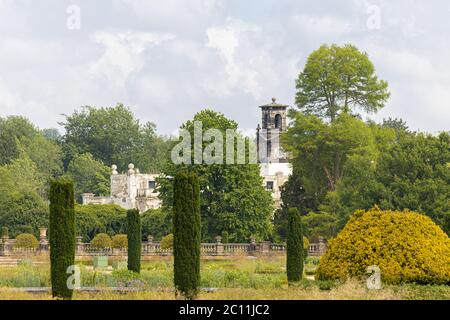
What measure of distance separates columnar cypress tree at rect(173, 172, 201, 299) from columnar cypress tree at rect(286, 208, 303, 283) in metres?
12.5

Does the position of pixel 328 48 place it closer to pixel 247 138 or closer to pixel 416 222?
pixel 247 138

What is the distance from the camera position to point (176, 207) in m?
34.7

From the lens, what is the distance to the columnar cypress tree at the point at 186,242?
34.2 meters

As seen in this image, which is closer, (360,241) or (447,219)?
(360,241)

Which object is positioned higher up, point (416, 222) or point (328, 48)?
point (328, 48)

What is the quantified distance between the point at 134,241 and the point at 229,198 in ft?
80.7

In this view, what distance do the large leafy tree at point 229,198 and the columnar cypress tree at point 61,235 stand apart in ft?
128

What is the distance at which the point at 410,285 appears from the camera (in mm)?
32844

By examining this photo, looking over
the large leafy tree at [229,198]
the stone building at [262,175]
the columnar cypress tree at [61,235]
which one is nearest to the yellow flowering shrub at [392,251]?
the columnar cypress tree at [61,235]
